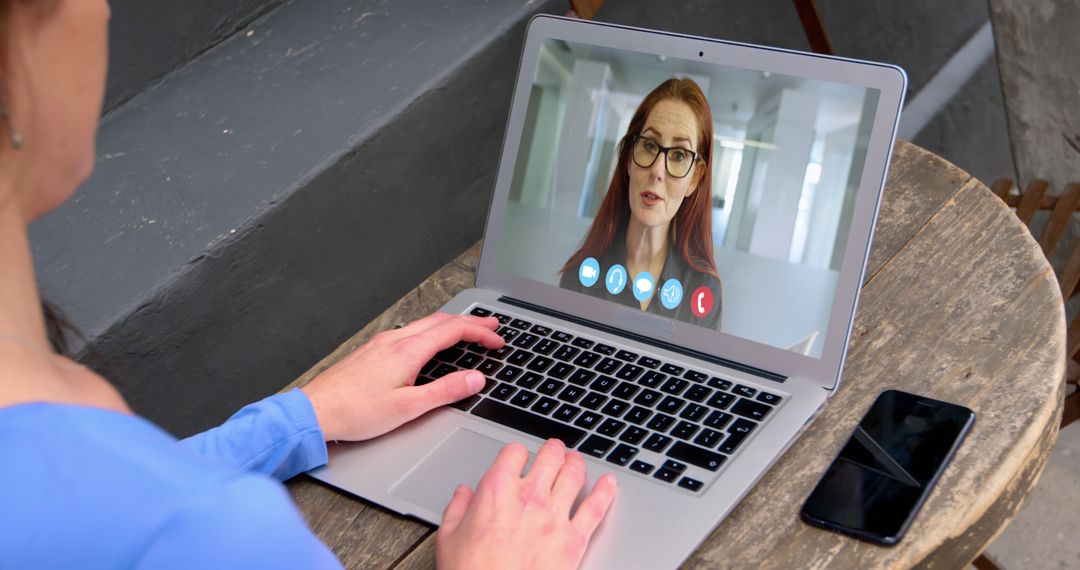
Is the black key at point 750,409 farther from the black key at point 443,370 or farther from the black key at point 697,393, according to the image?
the black key at point 443,370

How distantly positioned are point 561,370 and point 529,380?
0.03 metres

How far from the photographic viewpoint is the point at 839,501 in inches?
30.0

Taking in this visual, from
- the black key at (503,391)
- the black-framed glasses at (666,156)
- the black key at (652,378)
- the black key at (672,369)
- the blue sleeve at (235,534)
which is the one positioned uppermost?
the black-framed glasses at (666,156)

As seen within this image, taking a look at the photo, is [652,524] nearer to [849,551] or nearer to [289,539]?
[849,551]

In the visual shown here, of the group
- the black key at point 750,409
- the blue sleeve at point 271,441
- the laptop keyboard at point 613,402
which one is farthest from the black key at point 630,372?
the blue sleeve at point 271,441

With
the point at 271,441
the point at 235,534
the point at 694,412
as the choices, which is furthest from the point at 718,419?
the point at 235,534

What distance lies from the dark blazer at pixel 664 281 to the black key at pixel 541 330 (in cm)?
5

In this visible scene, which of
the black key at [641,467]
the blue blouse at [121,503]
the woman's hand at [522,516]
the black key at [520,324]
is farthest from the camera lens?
the black key at [520,324]

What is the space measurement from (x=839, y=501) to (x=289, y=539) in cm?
47

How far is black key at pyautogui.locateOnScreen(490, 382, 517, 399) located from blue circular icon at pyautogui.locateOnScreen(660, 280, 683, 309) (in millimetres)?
175

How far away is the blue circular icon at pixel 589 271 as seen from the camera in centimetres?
100

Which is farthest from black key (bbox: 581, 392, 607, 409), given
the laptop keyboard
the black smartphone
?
the black smartphone

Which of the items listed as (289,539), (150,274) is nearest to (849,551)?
(289,539)

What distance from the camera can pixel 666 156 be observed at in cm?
96
